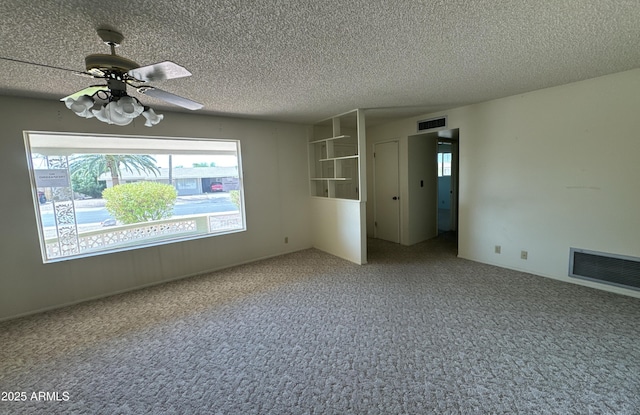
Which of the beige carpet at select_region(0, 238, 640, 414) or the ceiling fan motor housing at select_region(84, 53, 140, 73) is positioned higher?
the ceiling fan motor housing at select_region(84, 53, 140, 73)

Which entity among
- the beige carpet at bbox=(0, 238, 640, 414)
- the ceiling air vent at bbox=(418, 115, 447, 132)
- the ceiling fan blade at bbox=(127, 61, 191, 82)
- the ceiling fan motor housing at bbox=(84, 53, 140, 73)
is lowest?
the beige carpet at bbox=(0, 238, 640, 414)

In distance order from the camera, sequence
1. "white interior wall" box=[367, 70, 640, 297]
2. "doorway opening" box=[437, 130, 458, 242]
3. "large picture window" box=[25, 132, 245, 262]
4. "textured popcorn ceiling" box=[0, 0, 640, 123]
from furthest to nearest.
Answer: "doorway opening" box=[437, 130, 458, 242], "large picture window" box=[25, 132, 245, 262], "white interior wall" box=[367, 70, 640, 297], "textured popcorn ceiling" box=[0, 0, 640, 123]

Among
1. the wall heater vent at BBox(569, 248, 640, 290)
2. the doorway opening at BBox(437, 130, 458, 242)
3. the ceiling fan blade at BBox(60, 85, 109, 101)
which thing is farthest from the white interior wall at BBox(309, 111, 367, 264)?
the ceiling fan blade at BBox(60, 85, 109, 101)

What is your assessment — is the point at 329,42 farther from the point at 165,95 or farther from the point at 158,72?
the point at 165,95

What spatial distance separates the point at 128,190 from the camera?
12.0 ft

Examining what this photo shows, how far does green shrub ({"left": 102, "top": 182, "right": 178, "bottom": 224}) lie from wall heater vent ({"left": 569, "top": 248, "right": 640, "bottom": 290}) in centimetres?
554

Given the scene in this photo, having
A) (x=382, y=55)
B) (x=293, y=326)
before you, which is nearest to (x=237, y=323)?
(x=293, y=326)

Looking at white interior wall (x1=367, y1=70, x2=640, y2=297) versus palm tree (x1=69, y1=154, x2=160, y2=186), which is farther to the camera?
palm tree (x1=69, y1=154, x2=160, y2=186)

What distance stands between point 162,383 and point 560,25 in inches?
151

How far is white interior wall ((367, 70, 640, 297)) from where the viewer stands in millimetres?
2818

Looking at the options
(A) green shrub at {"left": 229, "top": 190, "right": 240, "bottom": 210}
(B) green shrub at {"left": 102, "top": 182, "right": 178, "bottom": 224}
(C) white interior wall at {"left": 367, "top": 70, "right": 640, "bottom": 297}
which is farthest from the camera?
(A) green shrub at {"left": 229, "top": 190, "right": 240, "bottom": 210}

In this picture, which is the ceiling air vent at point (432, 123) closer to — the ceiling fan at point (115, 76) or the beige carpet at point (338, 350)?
the beige carpet at point (338, 350)

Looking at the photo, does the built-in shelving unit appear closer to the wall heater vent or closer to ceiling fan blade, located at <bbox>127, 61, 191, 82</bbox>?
the wall heater vent

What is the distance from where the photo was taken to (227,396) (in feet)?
5.80
